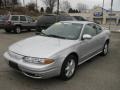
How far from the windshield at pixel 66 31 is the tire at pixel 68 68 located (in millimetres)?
694

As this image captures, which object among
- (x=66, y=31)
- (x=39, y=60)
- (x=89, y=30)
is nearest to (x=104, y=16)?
(x=89, y=30)

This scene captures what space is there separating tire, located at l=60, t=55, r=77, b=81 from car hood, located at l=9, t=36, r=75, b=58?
36 centimetres

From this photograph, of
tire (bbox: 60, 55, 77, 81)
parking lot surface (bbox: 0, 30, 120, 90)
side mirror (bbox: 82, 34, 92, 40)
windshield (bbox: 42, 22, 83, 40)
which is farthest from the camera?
windshield (bbox: 42, 22, 83, 40)

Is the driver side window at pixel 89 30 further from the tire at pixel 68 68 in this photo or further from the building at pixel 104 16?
the building at pixel 104 16

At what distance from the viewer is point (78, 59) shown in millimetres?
4906

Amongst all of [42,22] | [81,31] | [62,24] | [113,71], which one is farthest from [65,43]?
[42,22]

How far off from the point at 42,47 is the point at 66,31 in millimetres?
1285

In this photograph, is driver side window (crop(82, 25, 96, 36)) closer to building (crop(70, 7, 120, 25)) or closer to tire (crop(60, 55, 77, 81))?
tire (crop(60, 55, 77, 81))

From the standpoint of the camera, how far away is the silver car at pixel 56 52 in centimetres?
388

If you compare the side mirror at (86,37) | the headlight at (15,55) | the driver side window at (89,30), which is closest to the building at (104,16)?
the driver side window at (89,30)

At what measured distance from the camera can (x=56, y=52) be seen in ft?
13.3

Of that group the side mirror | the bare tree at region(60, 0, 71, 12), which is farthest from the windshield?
the bare tree at region(60, 0, 71, 12)

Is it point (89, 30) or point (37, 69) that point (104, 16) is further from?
point (37, 69)

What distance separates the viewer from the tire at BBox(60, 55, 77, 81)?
14.0 ft
